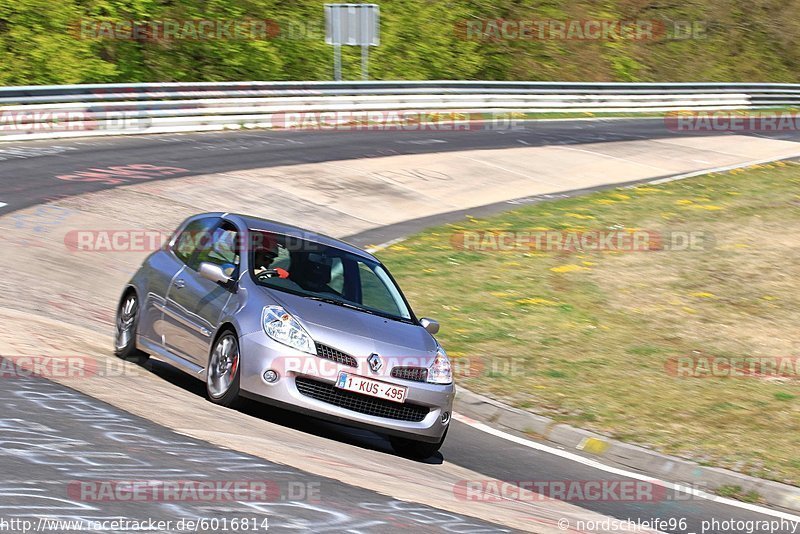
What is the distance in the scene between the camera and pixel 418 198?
918 inches

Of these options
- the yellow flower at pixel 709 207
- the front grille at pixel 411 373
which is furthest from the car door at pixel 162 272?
the yellow flower at pixel 709 207

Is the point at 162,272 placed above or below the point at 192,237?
below

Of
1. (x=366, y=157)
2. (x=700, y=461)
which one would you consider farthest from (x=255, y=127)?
(x=700, y=461)

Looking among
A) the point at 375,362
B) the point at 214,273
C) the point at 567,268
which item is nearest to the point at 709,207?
the point at 567,268

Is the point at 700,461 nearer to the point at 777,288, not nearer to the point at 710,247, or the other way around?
the point at 777,288

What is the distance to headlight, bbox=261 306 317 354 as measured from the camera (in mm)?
8805

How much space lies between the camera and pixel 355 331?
9016 millimetres

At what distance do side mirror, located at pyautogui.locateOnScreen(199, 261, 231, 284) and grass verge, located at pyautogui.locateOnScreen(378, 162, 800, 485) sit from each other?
315 cm

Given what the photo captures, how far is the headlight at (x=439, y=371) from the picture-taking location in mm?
9258

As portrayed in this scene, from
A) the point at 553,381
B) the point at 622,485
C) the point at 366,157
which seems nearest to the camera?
the point at 622,485

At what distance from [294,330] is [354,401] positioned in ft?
2.28

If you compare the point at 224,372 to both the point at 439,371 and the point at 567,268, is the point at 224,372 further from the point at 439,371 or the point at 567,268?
the point at 567,268

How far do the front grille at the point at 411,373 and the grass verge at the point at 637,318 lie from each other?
2055mm

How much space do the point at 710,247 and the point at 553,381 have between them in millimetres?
8892
